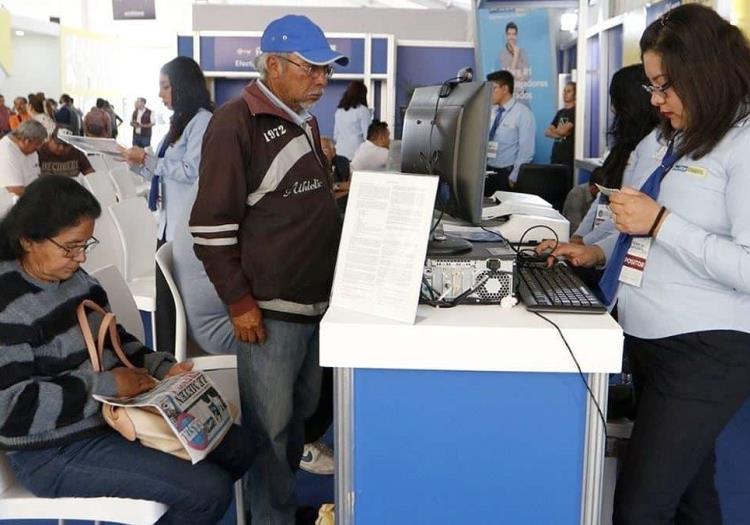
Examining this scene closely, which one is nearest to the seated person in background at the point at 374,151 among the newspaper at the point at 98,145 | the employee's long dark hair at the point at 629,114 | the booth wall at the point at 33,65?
the newspaper at the point at 98,145

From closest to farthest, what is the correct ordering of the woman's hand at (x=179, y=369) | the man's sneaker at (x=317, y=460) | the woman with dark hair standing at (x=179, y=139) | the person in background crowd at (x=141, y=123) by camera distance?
the woman's hand at (x=179, y=369) < the man's sneaker at (x=317, y=460) < the woman with dark hair standing at (x=179, y=139) < the person in background crowd at (x=141, y=123)

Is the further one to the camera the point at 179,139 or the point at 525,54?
the point at 525,54

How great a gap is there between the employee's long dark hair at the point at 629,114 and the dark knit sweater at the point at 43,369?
149cm

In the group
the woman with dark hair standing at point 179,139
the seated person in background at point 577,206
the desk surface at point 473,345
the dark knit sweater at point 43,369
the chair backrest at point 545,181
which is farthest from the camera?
the chair backrest at point 545,181

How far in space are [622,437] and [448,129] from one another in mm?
841

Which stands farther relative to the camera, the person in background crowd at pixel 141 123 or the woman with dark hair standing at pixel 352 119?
the person in background crowd at pixel 141 123

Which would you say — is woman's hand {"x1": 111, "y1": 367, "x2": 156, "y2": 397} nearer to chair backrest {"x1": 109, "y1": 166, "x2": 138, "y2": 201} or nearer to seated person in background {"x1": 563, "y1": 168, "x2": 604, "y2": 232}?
seated person in background {"x1": 563, "y1": 168, "x2": 604, "y2": 232}

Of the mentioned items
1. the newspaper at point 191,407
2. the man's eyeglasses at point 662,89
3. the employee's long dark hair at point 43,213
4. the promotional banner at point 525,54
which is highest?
the promotional banner at point 525,54

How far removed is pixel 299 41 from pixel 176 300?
853 mm

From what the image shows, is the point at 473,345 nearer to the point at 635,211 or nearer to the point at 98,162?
the point at 635,211

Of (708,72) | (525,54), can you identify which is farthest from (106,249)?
(525,54)

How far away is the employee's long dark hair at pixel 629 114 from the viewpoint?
2.22 m

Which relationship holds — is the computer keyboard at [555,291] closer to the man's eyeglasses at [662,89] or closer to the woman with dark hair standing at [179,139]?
the man's eyeglasses at [662,89]

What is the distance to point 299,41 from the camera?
1838 millimetres
